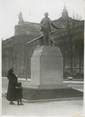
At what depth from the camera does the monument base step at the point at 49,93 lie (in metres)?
2.67

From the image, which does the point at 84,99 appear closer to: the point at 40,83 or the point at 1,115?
the point at 40,83

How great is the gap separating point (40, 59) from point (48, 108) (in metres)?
0.57

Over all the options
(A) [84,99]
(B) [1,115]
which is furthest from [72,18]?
(B) [1,115]

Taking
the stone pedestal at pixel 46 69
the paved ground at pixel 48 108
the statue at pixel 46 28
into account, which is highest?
the statue at pixel 46 28

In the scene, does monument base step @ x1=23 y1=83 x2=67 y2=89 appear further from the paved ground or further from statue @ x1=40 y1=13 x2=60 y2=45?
statue @ x1=40 y1=13 x2=60 y2=45

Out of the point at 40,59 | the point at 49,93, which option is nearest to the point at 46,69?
the point at 40,59

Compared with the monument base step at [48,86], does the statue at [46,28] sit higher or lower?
higher

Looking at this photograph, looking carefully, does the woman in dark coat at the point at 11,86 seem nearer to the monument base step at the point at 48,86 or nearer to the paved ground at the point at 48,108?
the paved ground at the point at 48,108

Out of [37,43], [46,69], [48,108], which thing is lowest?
[48,108]

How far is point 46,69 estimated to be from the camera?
8.92 feet

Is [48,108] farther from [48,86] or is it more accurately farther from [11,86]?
[11,86]

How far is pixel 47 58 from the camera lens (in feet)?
8.96

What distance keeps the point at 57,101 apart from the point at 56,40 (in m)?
0.70

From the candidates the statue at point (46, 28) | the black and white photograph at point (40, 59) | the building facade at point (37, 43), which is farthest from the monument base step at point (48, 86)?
the statue at point (46, 28)
